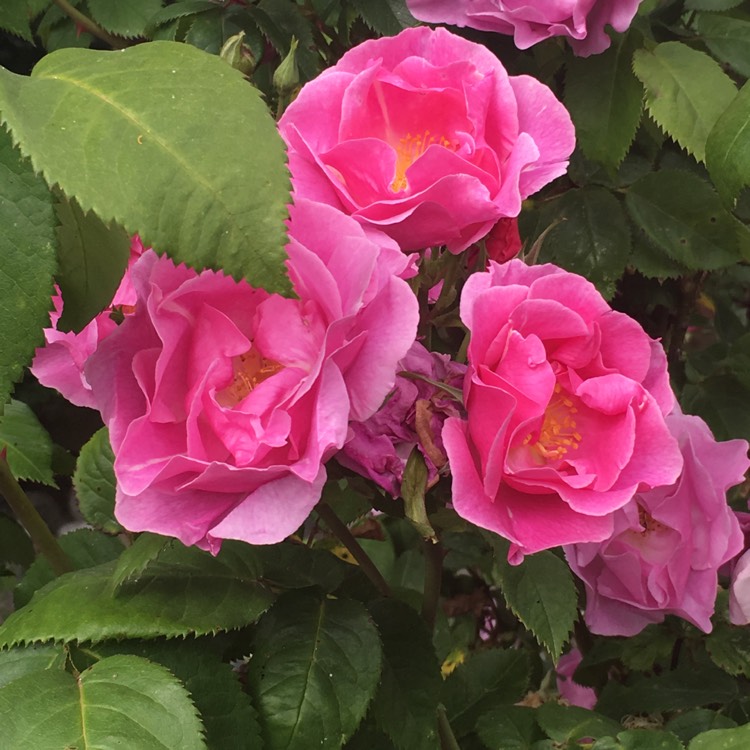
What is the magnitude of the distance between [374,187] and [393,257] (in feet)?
Result: 0.19

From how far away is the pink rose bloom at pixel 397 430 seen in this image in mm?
390

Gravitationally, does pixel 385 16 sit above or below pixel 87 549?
above

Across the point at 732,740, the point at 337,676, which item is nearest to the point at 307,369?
the point at 337,676

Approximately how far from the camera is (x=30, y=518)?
0.54m

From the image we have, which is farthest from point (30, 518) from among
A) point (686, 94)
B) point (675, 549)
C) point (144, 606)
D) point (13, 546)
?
point (686, 94)

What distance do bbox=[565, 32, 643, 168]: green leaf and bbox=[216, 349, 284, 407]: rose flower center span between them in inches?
13.2

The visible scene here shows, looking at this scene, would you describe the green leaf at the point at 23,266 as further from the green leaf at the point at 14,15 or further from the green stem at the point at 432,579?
the green leaf at the point at 14,15

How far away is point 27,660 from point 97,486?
6.0 inches

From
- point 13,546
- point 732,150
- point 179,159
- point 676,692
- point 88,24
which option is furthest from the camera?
point 88,24

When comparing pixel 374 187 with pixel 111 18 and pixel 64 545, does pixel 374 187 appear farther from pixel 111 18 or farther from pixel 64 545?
pixel 111 18

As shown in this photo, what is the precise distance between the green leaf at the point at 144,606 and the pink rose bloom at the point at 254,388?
0.08 meters

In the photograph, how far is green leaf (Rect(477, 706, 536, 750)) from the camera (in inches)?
21.4

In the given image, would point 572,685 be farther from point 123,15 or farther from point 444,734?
point 123,15

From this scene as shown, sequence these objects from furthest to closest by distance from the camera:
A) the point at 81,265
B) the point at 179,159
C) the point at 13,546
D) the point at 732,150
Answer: the point at 13,546 < the point at 732,150 < the point at 81,265 < the point at 179,159
